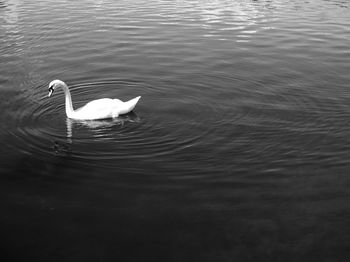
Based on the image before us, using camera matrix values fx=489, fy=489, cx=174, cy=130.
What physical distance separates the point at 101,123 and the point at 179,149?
3.89 m

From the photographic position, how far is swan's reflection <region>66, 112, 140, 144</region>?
59.6 ft

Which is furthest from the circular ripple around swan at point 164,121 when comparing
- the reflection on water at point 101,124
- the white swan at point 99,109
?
the white swan at point 99,109

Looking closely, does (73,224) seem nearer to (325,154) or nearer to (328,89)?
(325,154)

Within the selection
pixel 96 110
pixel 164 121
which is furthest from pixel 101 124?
pixel 164 121

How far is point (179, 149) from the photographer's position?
653 inches

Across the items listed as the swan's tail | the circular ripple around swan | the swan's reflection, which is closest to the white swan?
the swan's tail

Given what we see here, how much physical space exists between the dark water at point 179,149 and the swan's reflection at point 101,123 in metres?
0.09

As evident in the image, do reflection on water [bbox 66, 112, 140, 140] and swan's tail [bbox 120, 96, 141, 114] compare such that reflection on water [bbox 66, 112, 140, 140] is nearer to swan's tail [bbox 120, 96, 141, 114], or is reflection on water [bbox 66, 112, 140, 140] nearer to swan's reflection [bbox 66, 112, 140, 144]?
swan's reflection [bbox 66, 112, 140, 144]

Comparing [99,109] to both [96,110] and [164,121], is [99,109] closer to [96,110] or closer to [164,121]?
[96,110]

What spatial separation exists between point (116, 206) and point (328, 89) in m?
12.6

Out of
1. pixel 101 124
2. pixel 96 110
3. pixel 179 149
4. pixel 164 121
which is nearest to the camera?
pixel 179 149

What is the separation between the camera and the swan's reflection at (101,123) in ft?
59.6

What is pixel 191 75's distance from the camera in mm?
23906

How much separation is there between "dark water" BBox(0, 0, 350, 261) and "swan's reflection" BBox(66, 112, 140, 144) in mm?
87
